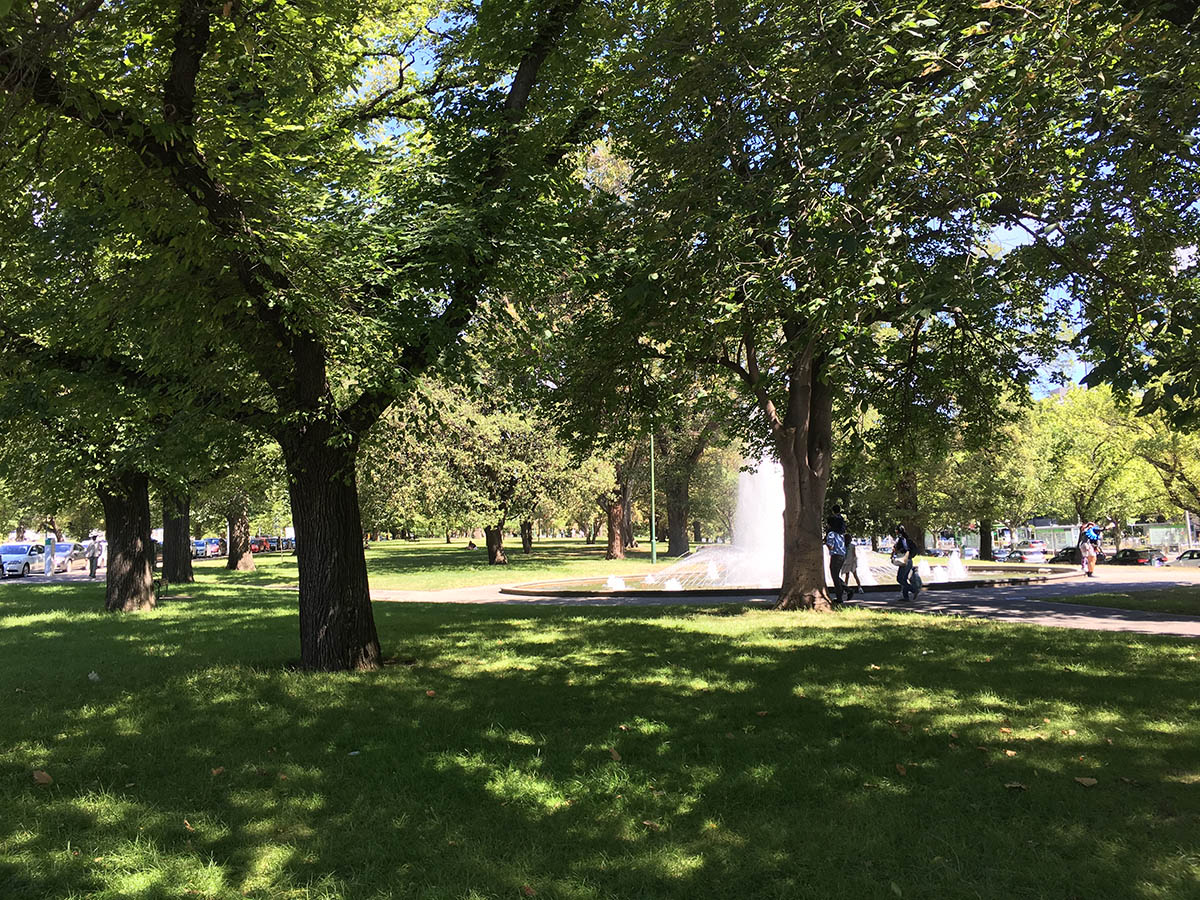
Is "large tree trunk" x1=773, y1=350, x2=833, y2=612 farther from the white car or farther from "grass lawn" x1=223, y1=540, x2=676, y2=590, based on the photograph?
the white car

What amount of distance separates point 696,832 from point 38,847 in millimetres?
3320

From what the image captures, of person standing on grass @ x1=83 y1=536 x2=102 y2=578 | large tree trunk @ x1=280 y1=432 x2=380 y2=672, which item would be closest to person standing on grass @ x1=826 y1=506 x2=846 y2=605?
large tree trunk @ x1=280 y1=432 x2=380 y2=672

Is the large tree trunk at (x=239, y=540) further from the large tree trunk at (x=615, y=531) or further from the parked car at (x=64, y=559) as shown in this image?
the large tree trunk at (x=615, y=531)

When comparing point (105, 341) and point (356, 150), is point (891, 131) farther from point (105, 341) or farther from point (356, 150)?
point (105, 341)

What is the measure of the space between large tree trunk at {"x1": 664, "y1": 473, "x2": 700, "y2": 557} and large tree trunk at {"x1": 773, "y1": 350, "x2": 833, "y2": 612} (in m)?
27.2

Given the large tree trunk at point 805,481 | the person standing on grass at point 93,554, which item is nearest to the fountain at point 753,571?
the large tree trunk at point 805,481

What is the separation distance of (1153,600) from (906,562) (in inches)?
189

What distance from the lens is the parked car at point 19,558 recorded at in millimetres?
34531

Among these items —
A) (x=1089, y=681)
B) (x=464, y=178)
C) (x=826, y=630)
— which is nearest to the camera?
(x=1089, y=681)

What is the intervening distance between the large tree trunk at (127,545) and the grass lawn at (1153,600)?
18.7 m

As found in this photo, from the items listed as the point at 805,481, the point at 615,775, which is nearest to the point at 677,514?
Answer: the point at 805,481


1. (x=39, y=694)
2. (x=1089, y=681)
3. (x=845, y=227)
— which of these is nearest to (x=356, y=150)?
(x=845, y=227)

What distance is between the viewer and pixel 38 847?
4.05 meters

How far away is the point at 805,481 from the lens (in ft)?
47.6
